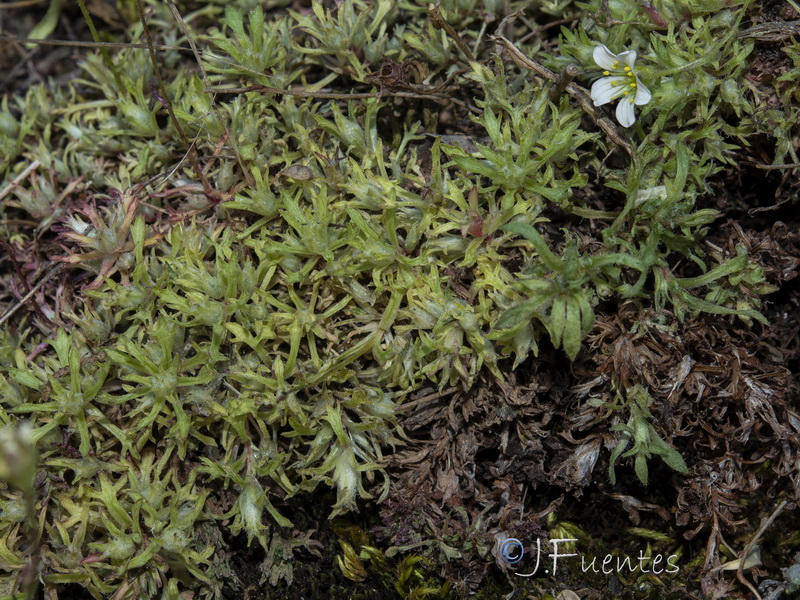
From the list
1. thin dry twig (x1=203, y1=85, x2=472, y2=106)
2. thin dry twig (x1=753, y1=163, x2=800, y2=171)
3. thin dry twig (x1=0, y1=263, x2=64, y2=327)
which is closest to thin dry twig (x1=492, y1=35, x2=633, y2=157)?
thin dry twig (x1=203, y1=85, x2=472, y2=106)

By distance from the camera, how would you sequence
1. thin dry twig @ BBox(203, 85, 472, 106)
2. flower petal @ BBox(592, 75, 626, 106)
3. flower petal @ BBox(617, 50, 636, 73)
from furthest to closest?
thin dry twig @ BBox(203, 85, 472, 106)
flower petal @ BBox(592, 75, 626, 106)
flower petal @ BBox(617, 50, 636, 73)

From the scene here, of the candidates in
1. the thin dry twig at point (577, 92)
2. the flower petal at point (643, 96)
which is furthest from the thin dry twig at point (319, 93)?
the flower petal at point (643, 96)

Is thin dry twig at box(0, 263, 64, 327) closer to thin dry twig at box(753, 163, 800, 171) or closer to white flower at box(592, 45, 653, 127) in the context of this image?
white flower at box(592, 45, 653, 127)

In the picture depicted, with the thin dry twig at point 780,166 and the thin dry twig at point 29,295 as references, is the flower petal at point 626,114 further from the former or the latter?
the thin dry twig at point 29,295

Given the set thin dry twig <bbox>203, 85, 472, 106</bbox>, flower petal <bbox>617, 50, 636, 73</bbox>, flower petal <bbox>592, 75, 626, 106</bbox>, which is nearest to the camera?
flower petal <bbox>617, 50, 636, 73</bbox>

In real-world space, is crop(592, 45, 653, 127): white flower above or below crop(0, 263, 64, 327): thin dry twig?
above

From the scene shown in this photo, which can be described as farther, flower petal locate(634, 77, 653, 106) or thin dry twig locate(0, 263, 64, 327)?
thin dry twig locate(0, 263, 64, 327)

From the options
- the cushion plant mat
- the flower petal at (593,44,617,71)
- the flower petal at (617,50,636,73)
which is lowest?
the cushion plant mat

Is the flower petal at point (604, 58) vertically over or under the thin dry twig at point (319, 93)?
over
